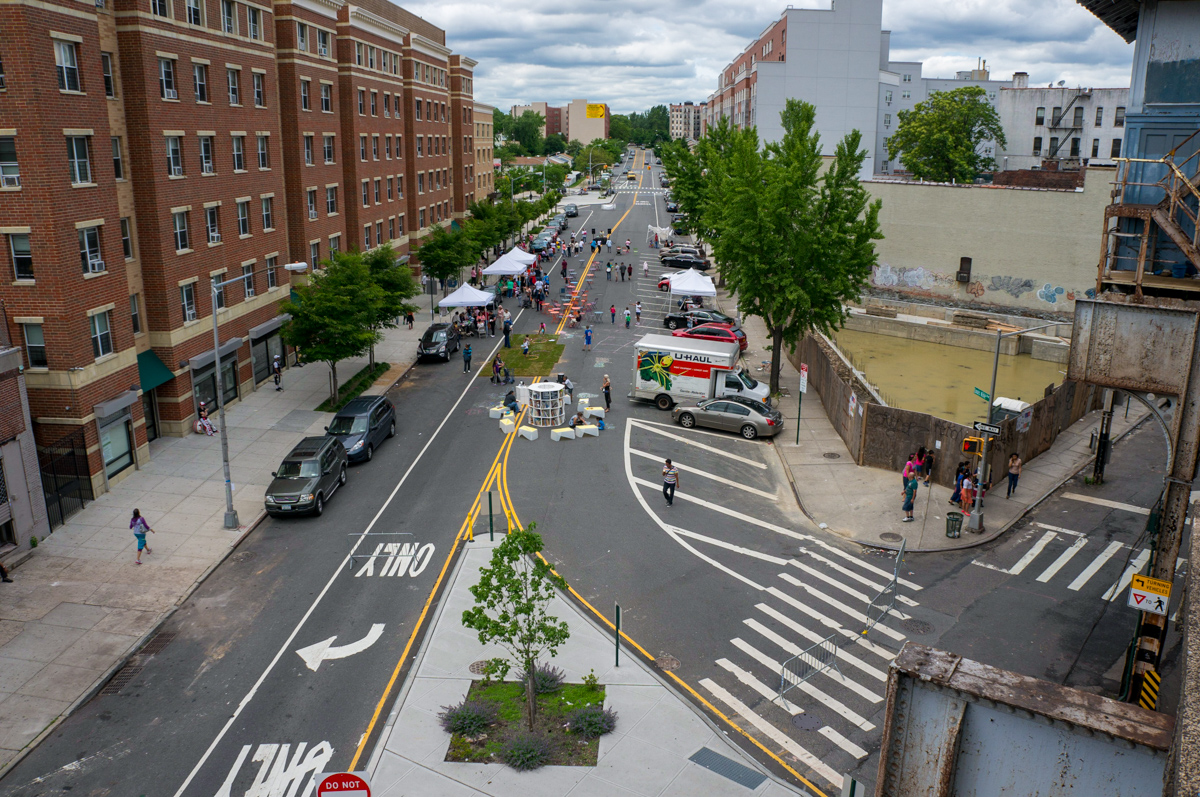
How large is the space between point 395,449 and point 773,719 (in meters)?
19.8

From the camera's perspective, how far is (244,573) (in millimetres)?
22250

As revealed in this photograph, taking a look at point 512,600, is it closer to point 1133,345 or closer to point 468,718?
point 468,718

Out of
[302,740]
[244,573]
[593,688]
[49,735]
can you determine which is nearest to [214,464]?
[244,573]

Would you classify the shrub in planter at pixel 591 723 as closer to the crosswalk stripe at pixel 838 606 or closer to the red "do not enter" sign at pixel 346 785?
the crosswalk stripe at pixel 838 606

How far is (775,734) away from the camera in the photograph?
15492 mm

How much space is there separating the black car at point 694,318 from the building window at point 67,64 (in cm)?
3236

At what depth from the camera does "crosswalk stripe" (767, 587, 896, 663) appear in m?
18.2

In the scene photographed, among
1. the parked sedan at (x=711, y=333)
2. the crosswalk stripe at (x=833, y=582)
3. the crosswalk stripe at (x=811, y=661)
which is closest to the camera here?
the crosswalk stripe at (x=811, y=661)

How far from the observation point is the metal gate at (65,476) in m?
24.7

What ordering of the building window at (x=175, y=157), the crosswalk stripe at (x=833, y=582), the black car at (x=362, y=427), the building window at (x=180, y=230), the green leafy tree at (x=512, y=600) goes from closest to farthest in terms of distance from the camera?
the green leafy tree at (x=512, y=600), the crosswalk stripe at (x=833, y=582), the black car at (x=362, y=427), the building window at (x=175, y=157), the building window at (x=180, y=230)

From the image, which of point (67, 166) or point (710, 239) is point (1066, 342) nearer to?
point (710, 239)

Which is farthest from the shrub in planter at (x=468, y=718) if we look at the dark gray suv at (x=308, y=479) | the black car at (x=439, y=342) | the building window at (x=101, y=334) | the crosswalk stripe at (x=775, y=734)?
the black car at (x=439, y=342)

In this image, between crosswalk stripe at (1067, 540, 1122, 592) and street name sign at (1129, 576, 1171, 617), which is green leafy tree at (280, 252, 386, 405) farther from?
street name sign at (1129, 576, 1171, 617)

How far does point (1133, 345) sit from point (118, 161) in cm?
3199
